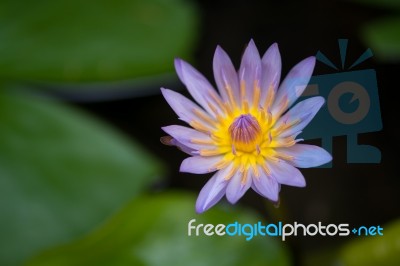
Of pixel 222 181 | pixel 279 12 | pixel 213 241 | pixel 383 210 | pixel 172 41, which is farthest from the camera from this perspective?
pixel 279 12

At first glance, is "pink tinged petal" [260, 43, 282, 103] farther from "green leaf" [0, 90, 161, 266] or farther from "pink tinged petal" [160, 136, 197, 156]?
"green leaf" [0, 90, 161, 266]

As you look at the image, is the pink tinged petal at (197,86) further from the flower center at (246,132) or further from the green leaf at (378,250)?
the green leaf at (378,250)

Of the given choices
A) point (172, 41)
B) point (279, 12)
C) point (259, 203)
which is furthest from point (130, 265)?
point (279, 12)

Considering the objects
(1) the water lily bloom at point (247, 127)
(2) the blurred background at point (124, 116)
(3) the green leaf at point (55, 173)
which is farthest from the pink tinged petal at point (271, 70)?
(3) the green leaf at point (55, 173)

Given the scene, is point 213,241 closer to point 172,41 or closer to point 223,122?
point 223,122

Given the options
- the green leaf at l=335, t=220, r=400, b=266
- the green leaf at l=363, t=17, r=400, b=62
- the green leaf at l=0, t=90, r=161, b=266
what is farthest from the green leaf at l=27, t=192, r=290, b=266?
the green leaf at l=363, t=17, r=400, b=62

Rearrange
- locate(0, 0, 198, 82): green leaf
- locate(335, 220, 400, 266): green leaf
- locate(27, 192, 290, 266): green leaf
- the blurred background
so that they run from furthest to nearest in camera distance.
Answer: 1. locate(0, 0, 198, 82): green leaf
2. the blurred background
3. locate(27, 192, 290, 266): green leaf
4. locate(335, 220, 400, 266): green leaf
